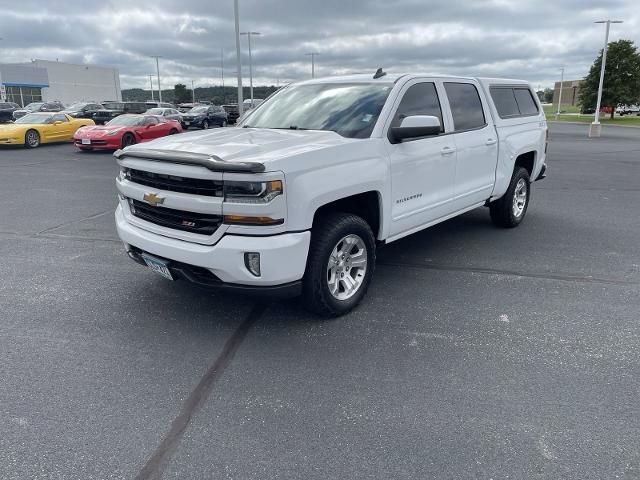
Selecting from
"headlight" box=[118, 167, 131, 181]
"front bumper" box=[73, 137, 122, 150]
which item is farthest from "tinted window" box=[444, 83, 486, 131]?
"front bumper" box=[73, 137, 122, 150]

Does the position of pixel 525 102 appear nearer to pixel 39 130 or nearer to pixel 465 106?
pixel 465 106

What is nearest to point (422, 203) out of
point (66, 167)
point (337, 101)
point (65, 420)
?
point (337, 101)

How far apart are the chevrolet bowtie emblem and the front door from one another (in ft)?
6.41

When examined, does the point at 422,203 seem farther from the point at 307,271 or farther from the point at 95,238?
the point at 95,238

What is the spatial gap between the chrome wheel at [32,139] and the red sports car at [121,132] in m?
2.48

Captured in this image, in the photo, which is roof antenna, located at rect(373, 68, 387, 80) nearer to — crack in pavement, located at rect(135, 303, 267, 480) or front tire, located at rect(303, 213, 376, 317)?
front tire, located at rect(303, 213, 376, 317)

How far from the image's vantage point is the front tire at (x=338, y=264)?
12.6 feet

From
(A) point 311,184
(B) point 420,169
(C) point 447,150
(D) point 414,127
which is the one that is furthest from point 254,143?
(C) point 447,150

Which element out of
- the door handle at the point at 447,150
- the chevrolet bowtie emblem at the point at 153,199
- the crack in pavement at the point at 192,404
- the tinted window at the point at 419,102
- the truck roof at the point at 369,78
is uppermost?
the truck roof at the point at 369,78

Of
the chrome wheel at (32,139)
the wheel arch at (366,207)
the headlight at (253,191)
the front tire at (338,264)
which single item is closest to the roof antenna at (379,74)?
the wheel arch at (366,207)

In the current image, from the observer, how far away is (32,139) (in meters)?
19.9

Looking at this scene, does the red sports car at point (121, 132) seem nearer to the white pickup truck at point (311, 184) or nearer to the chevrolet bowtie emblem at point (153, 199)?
the white pickup truck at point (311, 184)

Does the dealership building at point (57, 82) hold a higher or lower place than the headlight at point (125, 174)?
higher

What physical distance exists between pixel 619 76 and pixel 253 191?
55775mm
